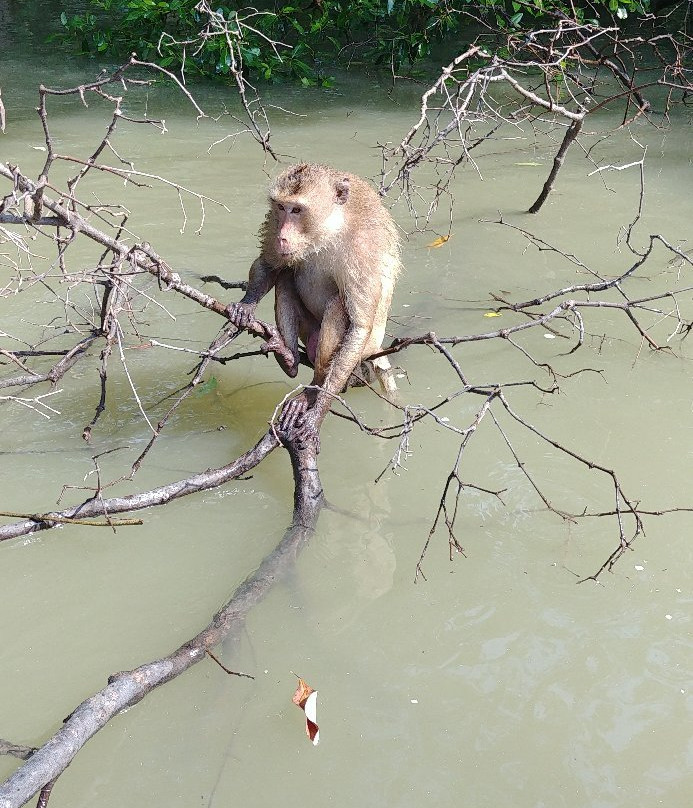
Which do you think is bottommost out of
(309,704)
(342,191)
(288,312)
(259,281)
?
(309,704)

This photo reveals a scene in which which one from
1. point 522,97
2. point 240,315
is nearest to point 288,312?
point 240,315

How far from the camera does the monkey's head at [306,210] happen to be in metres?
4.47

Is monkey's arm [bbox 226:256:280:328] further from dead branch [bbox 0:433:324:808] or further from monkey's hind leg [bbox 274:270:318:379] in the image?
dead branch [bbox 0:433:324:808]

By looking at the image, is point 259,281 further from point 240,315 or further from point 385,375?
point 385,375

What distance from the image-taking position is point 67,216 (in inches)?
144

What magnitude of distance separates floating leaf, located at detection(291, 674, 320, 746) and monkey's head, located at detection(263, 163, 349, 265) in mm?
2007

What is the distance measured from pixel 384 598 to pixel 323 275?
1.70 metres

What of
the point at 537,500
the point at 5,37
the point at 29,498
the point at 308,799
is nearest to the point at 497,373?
the point at 537,500

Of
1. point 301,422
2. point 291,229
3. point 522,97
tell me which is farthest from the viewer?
point 522,97

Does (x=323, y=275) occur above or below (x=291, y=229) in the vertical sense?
below

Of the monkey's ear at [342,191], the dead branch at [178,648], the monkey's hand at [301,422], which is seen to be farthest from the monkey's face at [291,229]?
the dead branch at [178,648]

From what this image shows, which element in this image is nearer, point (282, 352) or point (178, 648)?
point (178, 648)

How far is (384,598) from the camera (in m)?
3.85

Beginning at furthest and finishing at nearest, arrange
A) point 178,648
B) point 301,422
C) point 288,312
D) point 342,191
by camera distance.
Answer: point 288,312 < point 342,191 < point 301,422 < point 178,648
